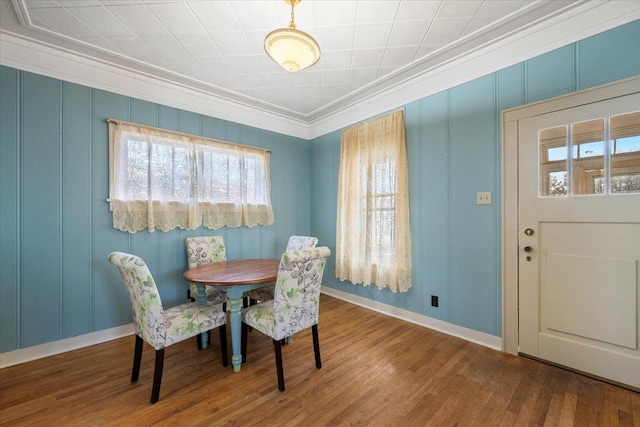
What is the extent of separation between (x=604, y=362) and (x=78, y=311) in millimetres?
4267

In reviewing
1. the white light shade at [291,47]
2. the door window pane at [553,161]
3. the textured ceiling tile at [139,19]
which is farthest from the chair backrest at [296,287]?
the textured ceiling tile at [139,19]

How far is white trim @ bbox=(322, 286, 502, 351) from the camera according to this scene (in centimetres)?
229

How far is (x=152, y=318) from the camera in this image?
1.63 metres

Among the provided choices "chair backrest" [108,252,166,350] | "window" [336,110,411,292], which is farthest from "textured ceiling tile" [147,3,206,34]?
"window" [336,110,411,292]

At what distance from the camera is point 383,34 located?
A: 6.91 ft

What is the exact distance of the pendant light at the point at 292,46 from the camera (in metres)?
1.55

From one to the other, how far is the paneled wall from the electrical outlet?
3186 millimetres

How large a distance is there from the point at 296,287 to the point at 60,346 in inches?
90.2

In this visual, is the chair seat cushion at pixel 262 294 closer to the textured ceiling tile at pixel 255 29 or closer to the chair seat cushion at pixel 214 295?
the chair seat cushion at pixel 214 295

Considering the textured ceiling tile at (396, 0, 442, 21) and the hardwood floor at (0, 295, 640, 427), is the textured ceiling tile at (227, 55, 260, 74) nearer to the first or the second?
the textured ceiling tile at (396, 0, 442, 21)

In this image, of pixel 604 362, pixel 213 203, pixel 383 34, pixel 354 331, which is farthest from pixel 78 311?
pixel 604 362

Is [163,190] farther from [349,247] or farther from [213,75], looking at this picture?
[349,247]

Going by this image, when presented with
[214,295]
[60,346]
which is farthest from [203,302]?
[60,346]

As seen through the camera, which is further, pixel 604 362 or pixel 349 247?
pixel 349 247
